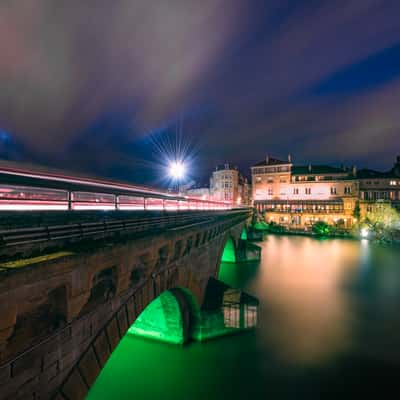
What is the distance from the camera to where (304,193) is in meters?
84.8

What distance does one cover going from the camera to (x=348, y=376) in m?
Answer: 15.6

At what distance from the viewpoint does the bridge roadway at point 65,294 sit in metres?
4.25

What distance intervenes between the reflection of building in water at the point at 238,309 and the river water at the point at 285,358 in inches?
38.6

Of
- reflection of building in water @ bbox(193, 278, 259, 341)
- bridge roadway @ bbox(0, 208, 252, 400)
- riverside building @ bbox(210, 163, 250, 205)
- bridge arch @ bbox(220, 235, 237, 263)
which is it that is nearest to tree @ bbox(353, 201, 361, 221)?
riverside building @ bbox(210, 163, 250, 205)

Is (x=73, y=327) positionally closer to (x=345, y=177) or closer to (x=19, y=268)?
(x=19, y=268)

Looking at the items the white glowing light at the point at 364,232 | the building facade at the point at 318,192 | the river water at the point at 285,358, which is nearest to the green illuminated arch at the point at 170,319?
the river water at the point at 285,358

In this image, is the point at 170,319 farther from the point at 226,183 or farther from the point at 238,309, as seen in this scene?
the point at 226,183

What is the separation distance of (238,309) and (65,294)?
1595 cm

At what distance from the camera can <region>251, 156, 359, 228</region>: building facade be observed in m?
78.1

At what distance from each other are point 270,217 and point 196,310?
7220 centimetres

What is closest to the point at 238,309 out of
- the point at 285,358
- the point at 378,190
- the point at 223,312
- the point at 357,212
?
the point at 223,312

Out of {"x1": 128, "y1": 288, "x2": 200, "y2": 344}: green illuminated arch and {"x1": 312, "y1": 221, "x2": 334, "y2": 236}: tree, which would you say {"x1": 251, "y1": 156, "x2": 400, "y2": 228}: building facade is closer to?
{"x1": 312, "y1": 221, "x2": 334, "y2": 236}: tree

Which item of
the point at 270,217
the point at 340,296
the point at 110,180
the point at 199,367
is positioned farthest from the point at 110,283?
the point at 270,217

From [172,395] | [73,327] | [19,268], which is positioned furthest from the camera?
[172,395]
